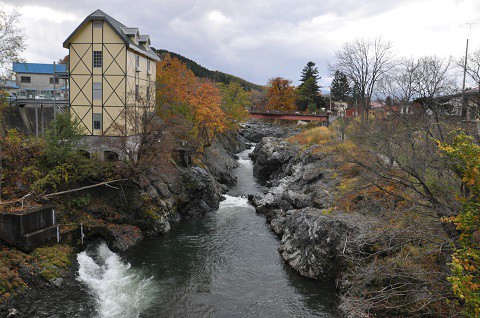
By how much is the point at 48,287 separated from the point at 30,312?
1973 millimetres

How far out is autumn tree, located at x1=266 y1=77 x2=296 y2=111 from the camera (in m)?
80.6

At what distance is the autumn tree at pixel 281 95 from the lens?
80.6 m

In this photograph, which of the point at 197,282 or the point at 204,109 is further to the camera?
the point at 204,109

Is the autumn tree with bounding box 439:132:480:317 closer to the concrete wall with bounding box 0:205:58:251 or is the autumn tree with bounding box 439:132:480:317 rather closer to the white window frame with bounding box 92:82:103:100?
the concrete wall with bounding box 0:205:58:251

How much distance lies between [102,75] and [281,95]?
178 feet

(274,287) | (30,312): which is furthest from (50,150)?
(274,287)

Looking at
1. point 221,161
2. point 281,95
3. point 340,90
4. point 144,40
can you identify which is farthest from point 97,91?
point 340,90

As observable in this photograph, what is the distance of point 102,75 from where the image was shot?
32344mm

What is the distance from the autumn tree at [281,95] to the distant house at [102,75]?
5080cm

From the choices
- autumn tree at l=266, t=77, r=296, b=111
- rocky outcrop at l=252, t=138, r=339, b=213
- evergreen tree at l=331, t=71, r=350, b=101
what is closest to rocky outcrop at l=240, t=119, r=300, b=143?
autumn tree at l=266, t=77, r=296, b=111

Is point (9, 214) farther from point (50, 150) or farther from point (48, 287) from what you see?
point (50, 150)

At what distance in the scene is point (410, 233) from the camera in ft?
44.7

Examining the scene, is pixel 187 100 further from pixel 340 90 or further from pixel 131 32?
pixel 340 90

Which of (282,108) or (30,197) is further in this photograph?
(282,108)
